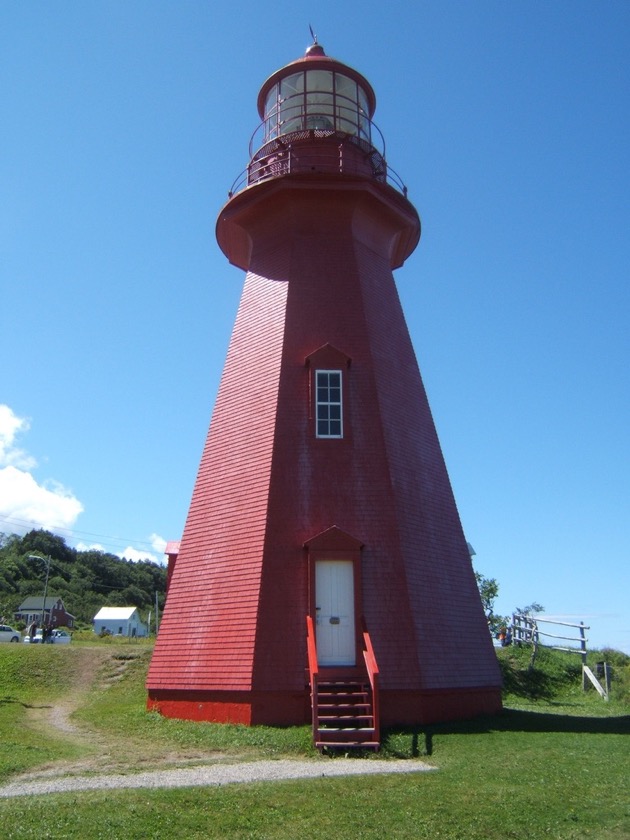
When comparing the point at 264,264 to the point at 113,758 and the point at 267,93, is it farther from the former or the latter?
the point at 113,758

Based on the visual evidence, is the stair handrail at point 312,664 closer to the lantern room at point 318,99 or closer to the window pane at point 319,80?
the lantern room at point 318,99

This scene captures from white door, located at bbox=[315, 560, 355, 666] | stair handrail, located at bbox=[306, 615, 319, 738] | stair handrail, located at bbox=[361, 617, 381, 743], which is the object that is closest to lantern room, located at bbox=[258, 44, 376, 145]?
white door, located at bbox=[315, 560, 355, 666]

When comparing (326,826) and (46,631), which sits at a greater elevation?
(46,631)

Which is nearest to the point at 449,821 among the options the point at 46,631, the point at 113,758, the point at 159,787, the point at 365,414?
the point at 159,787

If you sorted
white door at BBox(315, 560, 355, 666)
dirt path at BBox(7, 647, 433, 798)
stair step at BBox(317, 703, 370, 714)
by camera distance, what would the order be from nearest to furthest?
dirt path at BBox(7, 647, 433, 798) → stair step at BBox(317, 703, 370, 714) → white door at BBox(315, 560, 355, 666)

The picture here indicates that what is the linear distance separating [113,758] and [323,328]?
9.04 meters

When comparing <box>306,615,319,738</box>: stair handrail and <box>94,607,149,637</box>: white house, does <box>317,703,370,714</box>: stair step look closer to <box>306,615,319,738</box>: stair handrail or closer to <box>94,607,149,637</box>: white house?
<box>306,615,319,738</box>: stair handrail

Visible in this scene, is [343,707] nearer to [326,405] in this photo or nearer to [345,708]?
[345,708]

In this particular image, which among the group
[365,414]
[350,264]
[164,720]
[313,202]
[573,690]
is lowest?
[164,720]

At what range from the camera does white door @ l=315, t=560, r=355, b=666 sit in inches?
516

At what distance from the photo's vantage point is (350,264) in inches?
644

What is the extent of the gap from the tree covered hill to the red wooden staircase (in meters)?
64.5

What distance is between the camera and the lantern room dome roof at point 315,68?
17.7m

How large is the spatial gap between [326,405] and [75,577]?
82.0m
